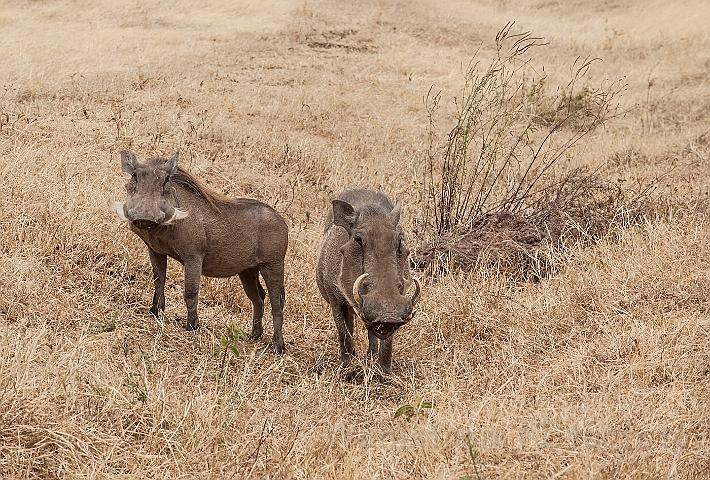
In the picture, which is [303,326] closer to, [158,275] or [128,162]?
[158,275]

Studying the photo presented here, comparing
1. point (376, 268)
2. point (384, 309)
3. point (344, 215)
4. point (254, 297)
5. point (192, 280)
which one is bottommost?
point (254, 297)

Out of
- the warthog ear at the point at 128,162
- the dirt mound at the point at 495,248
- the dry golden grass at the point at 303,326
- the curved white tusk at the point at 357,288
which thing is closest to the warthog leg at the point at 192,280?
the dry golden grass at the point at 303,326

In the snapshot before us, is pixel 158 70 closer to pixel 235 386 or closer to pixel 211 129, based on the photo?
pixel 211 129

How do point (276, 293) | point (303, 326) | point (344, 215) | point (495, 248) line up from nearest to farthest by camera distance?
point (344, 215) → point (276, 293) → point (303, 326) → point (495, 248)

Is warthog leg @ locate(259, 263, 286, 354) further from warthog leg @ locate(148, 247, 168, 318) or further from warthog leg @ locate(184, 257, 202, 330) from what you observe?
warthog leg @ locate(148, 247, 168, 318)

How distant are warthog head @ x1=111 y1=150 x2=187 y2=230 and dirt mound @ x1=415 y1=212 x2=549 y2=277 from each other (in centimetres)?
245

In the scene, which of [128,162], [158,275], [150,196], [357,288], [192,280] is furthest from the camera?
[158,275]

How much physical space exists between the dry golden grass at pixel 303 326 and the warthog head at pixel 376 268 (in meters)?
0.56

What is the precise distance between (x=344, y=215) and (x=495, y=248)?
2366 mm

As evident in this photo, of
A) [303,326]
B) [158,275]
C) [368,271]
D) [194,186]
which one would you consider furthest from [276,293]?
[368,271]

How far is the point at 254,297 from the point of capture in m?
5.71

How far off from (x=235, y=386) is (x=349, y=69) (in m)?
11.2

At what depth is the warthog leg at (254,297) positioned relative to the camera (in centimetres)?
565

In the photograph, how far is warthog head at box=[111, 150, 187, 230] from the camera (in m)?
4.71
